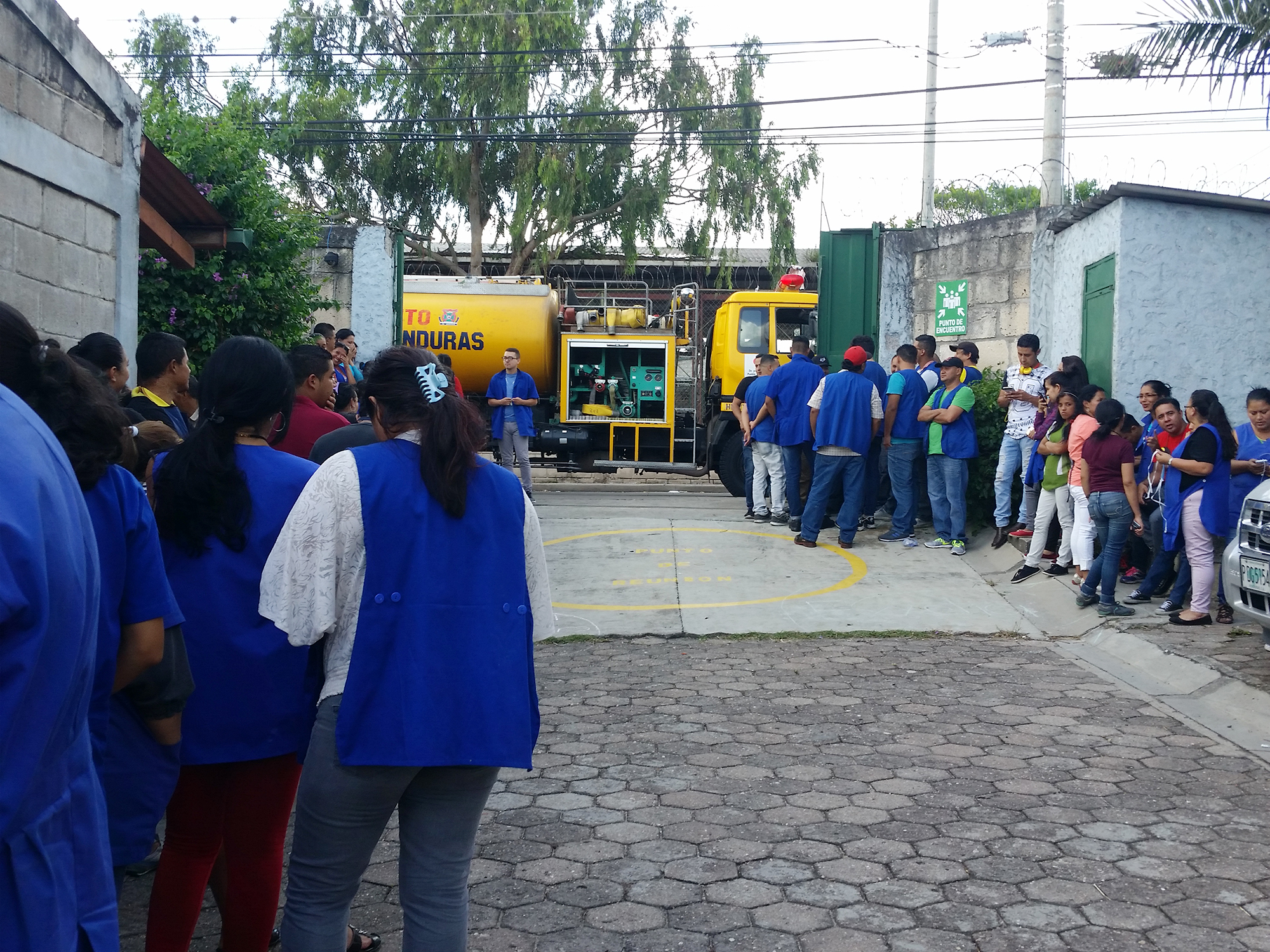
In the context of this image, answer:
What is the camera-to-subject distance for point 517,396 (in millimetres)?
14156

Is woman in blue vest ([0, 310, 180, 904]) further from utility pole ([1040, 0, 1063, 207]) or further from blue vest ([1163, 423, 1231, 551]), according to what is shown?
utility pole ([1040, 0, 1063, 207])

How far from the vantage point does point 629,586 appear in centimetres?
932

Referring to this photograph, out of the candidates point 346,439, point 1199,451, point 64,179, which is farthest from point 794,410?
point 346,439

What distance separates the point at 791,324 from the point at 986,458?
4.58m

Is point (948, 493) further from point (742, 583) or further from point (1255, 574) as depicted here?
point (1255, 574)

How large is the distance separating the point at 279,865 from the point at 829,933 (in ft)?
5.30

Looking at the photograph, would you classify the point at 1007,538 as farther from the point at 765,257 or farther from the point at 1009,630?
the point at 765,257

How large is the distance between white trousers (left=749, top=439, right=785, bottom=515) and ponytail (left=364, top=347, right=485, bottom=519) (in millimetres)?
9154

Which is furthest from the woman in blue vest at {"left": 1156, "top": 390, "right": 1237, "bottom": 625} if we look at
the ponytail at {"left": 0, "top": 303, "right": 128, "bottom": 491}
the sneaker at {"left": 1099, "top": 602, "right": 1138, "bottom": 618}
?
the ponytail at {"left": 0, "top": 303, "right": 128, "bottom": 491}

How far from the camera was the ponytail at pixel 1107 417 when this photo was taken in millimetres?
8141

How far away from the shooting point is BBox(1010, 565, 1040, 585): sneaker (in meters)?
9.30

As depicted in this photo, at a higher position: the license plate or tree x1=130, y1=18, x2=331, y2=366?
tree x1=130, y1=18, x2=331, y2=366

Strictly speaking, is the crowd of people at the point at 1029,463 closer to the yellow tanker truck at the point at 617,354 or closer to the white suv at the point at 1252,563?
the white suv at the point at 1252,563

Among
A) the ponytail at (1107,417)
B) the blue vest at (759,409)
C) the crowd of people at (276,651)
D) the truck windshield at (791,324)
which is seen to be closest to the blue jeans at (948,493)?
the blue vest at (759,409)
